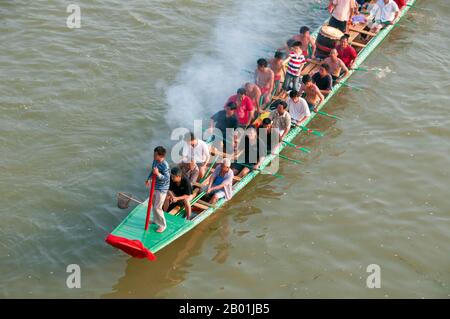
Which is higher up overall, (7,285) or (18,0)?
(18,0)

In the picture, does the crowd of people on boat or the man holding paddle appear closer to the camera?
the man holding paddle

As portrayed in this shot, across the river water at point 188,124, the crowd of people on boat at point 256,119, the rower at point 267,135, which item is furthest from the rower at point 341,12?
the rower at point 267,135

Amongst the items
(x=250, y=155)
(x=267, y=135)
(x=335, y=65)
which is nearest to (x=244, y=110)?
(x=267, y=135)

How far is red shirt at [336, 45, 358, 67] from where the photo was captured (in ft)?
56.3

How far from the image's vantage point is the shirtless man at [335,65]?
1667cm

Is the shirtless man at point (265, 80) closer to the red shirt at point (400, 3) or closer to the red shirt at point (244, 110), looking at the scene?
the red shirt at point (244, 110)

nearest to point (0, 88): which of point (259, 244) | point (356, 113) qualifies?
point (259, 244)

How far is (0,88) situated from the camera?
16438 mm

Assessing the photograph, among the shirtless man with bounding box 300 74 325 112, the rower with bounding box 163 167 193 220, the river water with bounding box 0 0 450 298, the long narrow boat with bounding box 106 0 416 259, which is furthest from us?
the shirtless man with bounding box 300 74 325 112

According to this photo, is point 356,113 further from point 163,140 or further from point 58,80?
point 58,80

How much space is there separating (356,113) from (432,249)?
17.3 ft

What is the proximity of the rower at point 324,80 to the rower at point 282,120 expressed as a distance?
211 centimetres

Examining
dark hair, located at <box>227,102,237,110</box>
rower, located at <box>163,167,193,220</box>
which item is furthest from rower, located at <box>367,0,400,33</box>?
rower, located at <box>163,167,193,220</box>

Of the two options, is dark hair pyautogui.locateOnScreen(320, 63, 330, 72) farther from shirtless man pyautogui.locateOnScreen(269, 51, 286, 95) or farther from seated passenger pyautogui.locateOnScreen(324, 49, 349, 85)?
shirtless man pyautogui.locateOnScreen(269, 51, 286, 95)
